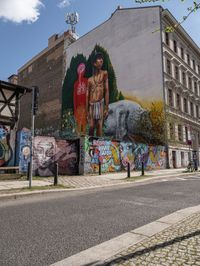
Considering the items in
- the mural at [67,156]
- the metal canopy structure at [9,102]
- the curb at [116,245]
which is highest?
the metal canopy structure at [9,102]

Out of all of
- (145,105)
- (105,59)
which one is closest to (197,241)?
(145,105)

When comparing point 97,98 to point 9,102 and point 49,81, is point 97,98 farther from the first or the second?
point 9,102

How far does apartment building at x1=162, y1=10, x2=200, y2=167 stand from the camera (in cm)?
2744

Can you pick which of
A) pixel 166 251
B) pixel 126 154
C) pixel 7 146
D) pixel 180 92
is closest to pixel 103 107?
pixel 180 92

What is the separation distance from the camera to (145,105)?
27625 millimetres

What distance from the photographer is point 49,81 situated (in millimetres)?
40125

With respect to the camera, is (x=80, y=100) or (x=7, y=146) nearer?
(x=7, y=146)

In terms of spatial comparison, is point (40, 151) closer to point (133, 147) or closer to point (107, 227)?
point (133, 147)

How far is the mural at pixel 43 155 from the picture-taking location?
1509 cm

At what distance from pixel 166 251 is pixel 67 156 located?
13.8m

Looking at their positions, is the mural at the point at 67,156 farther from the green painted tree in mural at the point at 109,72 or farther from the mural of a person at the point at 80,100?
the mural of a person at the point at 80,100

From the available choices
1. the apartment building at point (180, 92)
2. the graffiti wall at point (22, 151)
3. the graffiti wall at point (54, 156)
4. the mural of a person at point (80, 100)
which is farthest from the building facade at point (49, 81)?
the graffiti wall at point (22, 151)

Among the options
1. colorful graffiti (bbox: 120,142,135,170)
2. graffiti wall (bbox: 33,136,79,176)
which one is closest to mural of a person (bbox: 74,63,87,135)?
colorful graffiti (bbox: 120,142,135,170)

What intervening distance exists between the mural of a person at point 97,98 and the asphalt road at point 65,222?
22740mm
